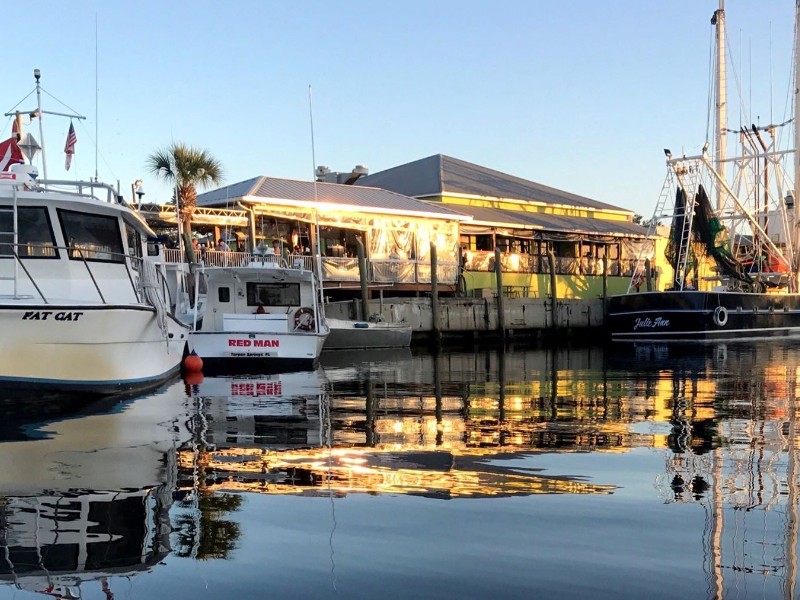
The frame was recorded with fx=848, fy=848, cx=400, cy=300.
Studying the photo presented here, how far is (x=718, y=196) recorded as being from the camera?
41156mm

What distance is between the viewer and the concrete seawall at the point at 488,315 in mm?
32188

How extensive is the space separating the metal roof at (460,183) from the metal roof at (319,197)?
428cm

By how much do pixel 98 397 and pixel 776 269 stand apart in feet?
126

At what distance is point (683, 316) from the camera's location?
35.6m

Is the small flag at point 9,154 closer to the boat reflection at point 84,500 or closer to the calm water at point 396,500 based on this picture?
the calm water at point 396,500

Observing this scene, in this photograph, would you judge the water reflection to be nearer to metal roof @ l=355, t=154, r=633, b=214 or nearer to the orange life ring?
the orange life ring

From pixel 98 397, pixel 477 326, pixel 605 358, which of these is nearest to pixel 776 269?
pixel 477 326

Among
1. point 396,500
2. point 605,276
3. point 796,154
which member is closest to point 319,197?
point 605,276

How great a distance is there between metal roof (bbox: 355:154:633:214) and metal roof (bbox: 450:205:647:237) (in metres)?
1.18

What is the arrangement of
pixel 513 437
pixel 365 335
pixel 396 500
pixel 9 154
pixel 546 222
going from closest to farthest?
pixel 396 500
pixel 513 437
pixel 9 154
pixel 365 335
pixel 546 222

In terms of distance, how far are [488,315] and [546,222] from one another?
9.22 metres

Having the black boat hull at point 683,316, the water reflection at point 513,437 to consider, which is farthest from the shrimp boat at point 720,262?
the water reflection at point 513,437

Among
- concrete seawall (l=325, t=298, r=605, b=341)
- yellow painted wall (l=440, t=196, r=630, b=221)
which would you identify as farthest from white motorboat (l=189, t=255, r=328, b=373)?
yellow painted wall (l=440, t=196, r=630, b=221)

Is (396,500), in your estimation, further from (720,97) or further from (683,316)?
(720,97)
